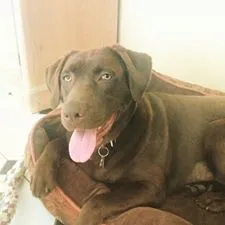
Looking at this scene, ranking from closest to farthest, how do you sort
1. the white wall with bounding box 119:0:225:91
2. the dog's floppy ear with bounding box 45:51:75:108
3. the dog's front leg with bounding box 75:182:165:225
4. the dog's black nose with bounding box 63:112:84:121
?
the dog's black nose with bounding box 63:112:84:121
the dog's front leg with bounding box 75:182:165:225
the dog's floppy ear with bounding box 45:51:75:108
the white wall with bounding box 119:0:225:91

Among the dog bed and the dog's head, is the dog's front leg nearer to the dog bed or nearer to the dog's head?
the dog bed

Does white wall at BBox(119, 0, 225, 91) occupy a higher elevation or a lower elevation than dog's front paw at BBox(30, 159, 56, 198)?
higher

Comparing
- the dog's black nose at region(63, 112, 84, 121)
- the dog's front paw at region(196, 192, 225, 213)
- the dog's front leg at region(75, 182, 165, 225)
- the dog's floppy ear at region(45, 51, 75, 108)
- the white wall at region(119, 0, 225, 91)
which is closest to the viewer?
the dog's black nose at region(63, 112, 84, 121)

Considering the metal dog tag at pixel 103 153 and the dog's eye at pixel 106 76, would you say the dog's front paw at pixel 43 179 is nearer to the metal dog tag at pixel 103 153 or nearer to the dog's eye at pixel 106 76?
the metal dog tag at pixel 103 153

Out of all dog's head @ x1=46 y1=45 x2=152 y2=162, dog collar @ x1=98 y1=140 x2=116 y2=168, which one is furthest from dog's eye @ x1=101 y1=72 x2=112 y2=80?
dog collar @ x1=98 y1=140 x2=116 y2=168

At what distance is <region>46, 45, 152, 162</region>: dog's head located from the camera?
1362 mm

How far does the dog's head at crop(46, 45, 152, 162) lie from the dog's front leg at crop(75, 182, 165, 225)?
24 cm

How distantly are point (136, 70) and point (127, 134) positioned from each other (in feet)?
0.89

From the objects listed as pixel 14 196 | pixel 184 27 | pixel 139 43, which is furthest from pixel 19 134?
pixel 184 27

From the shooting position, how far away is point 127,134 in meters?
1.61

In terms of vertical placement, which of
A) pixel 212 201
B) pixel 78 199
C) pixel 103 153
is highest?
pixel 103 153

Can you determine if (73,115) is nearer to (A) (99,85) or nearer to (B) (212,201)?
(A) (99,85)

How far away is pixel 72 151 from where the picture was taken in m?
1.48

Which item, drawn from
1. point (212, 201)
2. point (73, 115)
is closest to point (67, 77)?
point (73, 115)
